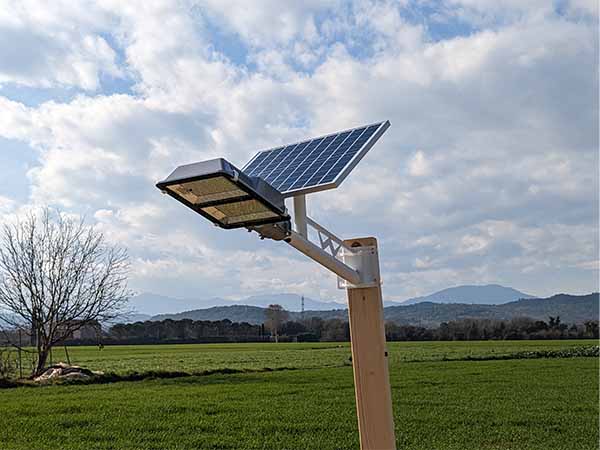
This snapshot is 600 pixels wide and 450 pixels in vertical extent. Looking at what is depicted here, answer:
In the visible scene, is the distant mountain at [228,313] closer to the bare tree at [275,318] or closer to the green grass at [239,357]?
the bare tree at [275,318]

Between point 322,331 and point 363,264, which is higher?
point 363,264

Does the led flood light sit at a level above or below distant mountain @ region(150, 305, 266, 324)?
below

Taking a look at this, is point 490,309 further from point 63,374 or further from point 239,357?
point 63,374

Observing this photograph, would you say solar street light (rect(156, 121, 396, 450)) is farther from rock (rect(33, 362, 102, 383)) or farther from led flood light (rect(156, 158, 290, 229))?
rock (rect(33, 362, 102, 383))

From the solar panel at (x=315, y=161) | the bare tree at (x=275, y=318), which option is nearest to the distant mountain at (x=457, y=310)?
the bare tree at (x=275, y=318)

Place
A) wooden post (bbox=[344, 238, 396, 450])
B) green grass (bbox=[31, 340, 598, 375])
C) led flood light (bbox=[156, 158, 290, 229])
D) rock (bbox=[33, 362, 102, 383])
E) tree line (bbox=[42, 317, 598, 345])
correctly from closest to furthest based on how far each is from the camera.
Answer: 1. led flood light (bbox=[156, 158, 290, 229])
2. wooden post (bbox=[344, 238, 396, 450])
3. rock (bbox=[33, 362, 102, 383])
4. green grass (bbox=[31, 340, 598, 375])
5. tree line (bbox=[42, 317, 598, 345])

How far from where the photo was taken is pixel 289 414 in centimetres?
1184

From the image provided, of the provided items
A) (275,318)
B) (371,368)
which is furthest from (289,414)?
(275,318)

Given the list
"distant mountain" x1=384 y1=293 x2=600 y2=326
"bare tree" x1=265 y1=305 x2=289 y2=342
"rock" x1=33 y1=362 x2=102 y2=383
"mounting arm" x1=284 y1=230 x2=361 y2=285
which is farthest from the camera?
"distant mountain" x1=384 y1=293 x2=600 y2=326

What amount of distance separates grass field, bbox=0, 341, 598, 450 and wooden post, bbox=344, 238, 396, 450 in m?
5.26

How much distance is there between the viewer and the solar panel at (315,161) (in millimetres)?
3561

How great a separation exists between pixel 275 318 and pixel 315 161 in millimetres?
57619

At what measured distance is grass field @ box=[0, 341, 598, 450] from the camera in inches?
359

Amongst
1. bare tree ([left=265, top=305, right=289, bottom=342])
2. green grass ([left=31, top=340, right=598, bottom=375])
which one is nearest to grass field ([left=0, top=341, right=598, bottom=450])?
green grass ([left=31, top=340, right=598, bottom=375])
